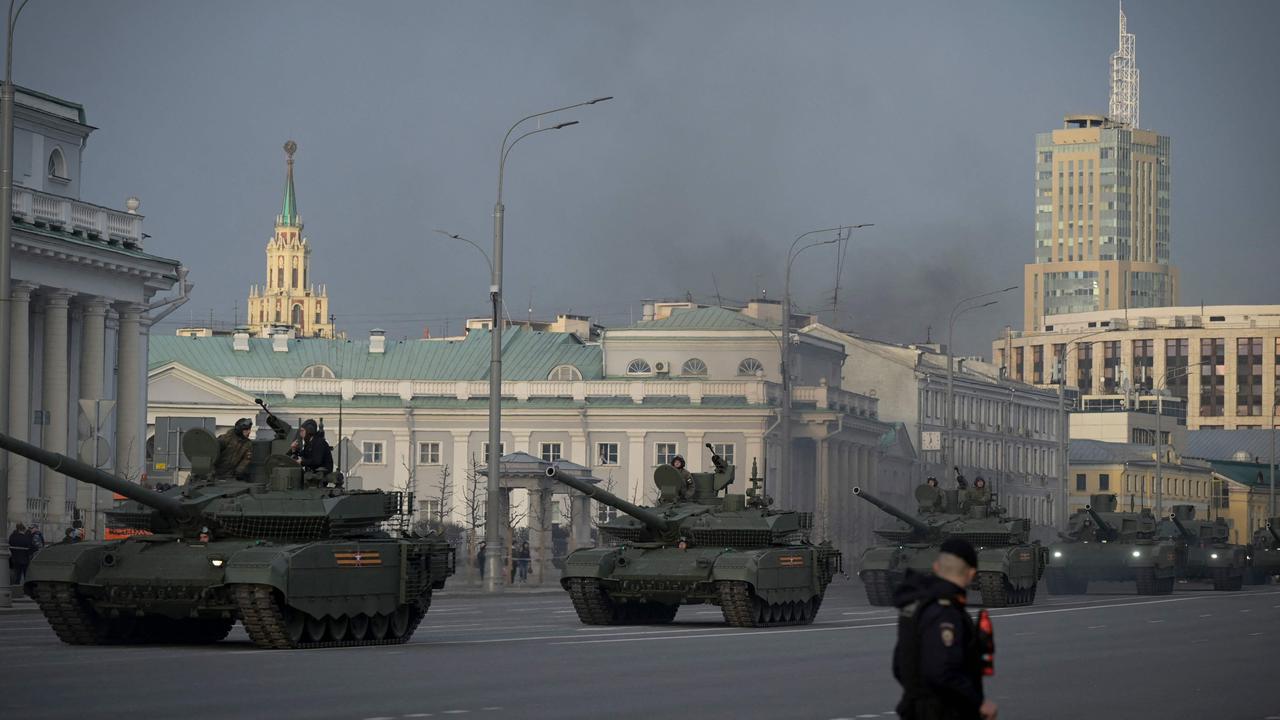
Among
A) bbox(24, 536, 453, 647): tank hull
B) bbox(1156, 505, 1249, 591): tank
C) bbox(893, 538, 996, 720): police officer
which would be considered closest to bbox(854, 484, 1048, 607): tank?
bbox(1156, 505, 1249, 591): tank

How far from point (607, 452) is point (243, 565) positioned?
81053mm

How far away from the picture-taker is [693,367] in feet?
353

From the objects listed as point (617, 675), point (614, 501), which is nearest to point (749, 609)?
point (614, 501)

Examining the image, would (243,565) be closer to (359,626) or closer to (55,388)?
(359,626)

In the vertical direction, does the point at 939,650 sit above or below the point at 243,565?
above

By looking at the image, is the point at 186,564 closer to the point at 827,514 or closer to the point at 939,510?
the point at 939,510

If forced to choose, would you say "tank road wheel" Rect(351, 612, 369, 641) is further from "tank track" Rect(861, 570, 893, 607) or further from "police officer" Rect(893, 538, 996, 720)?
"tank track" Rect(861, 570, 893, 607)

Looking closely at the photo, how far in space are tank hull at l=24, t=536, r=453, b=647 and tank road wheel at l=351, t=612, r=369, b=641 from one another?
0.13 meters

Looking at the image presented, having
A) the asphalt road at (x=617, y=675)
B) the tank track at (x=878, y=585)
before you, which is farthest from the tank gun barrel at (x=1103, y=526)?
the asphalt road at (x=617, y=675)

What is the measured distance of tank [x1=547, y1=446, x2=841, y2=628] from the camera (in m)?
31.2

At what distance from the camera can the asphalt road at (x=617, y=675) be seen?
17812 mm

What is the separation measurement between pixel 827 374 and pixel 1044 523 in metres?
27.8

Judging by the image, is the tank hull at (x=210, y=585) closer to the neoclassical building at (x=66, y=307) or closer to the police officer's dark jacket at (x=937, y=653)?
the police officer's dark jacket at (x=937, y=653)

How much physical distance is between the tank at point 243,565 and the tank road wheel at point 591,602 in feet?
14.6
